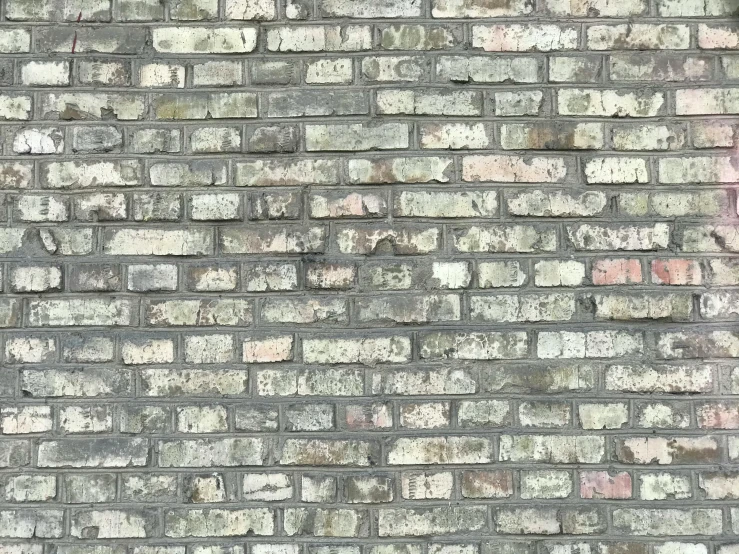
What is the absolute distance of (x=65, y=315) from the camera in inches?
71.7

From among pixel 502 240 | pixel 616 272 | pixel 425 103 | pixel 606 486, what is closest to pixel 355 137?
pixel 425 103

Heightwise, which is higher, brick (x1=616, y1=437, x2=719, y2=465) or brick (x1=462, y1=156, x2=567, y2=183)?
brick (x1=462, y1=156, x2=567, y2=183)

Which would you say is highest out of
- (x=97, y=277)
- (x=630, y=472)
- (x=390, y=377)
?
(x=97, y=277)

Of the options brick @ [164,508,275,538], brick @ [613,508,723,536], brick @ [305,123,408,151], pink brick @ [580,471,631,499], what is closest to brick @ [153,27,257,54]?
brick @ [305,123,408,151]

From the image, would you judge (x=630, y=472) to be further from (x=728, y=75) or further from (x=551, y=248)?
(x=728, y=75)

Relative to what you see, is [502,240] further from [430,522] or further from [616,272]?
[430,522]

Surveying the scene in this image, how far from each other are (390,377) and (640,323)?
730 millimetres

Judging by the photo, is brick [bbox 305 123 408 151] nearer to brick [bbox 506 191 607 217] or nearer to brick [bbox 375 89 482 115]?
brick [bbox 375 89 482 115]

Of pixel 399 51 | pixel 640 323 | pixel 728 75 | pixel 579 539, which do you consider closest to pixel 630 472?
pixel 579 539

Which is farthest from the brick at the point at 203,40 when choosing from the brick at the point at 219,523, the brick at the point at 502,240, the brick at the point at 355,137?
the brick at the point at 219,523

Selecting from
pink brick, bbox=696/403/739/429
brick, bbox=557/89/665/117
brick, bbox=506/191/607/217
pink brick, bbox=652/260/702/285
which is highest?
brick, bbox=557/89/665/117

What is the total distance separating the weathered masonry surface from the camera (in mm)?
1785

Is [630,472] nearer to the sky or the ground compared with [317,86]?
nearer to the ground

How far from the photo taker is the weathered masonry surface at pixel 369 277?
5.86ft
